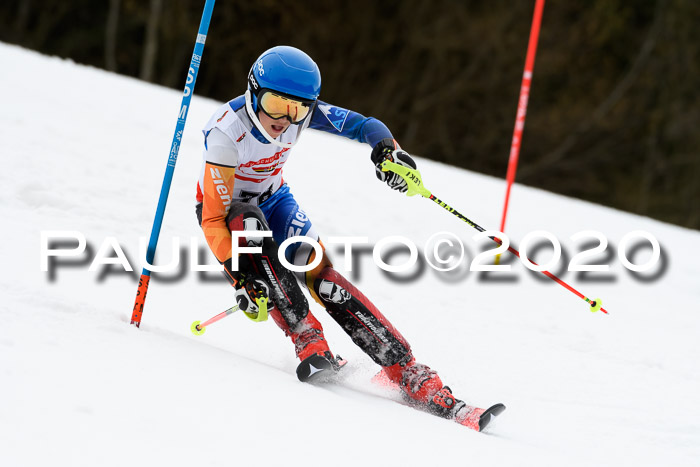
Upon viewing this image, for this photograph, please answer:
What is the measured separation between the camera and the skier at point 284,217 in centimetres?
311

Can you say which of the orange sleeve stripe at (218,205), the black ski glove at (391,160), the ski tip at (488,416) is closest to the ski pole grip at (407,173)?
the black ski glove at (391,160)

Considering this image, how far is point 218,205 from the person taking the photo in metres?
3.12

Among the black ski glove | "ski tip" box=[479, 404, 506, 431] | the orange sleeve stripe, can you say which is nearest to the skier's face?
the orange sleeve stripe

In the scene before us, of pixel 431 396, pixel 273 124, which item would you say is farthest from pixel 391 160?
pixel 431 396

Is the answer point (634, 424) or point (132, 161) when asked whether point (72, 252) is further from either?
point (634, 424)

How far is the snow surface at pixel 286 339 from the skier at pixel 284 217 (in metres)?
0.21

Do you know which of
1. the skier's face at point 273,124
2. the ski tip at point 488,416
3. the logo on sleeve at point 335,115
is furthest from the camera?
the logo on sleeve at point 335,115

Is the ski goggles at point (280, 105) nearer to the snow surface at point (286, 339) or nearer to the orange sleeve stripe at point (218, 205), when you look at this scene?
the orange sleeve stripe at point (218, 205)

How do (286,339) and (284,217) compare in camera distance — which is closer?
(284,217)

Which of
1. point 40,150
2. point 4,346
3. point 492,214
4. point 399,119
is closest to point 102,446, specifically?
point 4,346

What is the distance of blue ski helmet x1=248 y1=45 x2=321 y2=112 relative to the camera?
3.11m

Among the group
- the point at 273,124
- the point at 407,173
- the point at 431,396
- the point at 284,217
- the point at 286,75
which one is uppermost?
the point at 286,75

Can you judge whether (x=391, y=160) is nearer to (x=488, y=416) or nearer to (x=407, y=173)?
(x=407, y=173)

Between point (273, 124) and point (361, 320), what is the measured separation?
924mm
